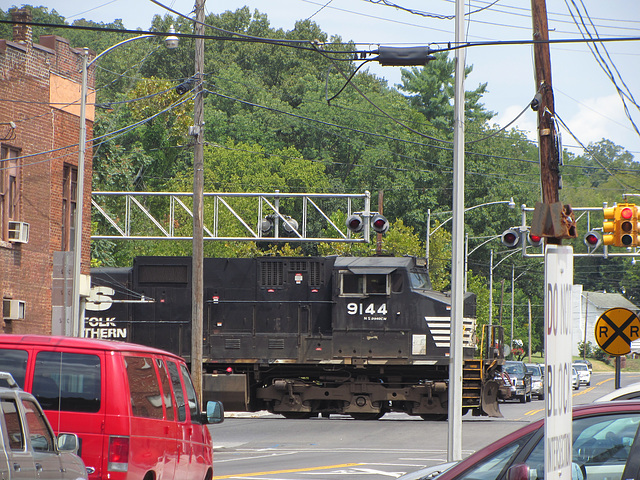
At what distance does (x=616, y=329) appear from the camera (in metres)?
18.4

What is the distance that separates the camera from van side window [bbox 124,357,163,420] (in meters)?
8.62

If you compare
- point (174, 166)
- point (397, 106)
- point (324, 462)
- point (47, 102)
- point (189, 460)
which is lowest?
point (324, 462)

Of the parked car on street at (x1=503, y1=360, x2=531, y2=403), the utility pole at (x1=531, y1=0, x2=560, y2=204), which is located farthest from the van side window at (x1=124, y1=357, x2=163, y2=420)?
the parked car on street at (x1=503, y1=360, x2=531, y2=403)

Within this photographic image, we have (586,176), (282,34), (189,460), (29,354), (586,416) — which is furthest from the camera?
(586,176)

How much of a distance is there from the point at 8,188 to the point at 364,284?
9755 mm

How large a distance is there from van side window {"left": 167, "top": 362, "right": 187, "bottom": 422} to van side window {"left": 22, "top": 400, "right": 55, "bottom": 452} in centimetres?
222

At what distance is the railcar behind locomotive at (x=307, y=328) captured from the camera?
26.7 meters

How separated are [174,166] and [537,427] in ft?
213

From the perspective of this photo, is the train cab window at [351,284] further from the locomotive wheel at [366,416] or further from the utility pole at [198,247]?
the utility pole at [198,247]

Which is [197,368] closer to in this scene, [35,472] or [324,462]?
[324,462]

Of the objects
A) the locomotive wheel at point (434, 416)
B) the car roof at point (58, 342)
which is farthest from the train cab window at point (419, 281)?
the car roof at point (58, 342)

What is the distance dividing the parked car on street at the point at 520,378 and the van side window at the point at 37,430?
3598cm

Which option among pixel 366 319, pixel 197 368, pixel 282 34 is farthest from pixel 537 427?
pixel 282 34

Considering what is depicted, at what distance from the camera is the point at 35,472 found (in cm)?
709
